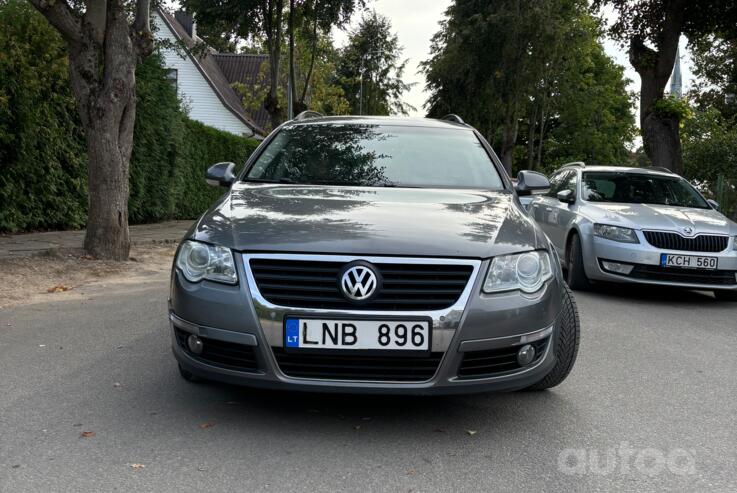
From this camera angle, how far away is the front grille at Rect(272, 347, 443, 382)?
363 centimetres

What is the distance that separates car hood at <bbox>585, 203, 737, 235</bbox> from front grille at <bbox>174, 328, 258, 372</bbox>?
612 cm

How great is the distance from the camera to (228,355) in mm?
3760

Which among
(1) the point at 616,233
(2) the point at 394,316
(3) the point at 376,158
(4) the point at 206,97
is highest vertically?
(4) the point at 206,97

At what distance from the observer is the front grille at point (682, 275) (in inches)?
338

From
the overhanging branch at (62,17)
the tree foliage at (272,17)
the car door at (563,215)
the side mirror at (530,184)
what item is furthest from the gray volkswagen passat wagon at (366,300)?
the tree foliage at (272,17)

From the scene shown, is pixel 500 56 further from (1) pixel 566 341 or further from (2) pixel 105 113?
(1) pixel 566 341

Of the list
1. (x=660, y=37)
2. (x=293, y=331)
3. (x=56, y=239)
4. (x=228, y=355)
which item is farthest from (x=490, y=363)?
(x=660, y=37)

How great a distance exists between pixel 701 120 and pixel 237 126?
21.6 metres

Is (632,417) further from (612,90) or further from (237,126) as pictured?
(612,90)

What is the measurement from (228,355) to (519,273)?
1.39 m

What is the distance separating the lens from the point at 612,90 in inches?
2275

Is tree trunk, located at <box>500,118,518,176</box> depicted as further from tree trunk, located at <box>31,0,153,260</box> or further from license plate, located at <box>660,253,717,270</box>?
license plate, located at <box>660,253,717,270</box>

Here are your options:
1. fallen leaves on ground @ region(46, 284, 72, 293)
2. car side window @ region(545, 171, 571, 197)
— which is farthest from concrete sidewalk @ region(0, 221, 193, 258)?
car side window @ region(545, 171, 571, 197)

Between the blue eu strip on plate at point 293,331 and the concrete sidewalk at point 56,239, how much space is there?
25.0 ft
